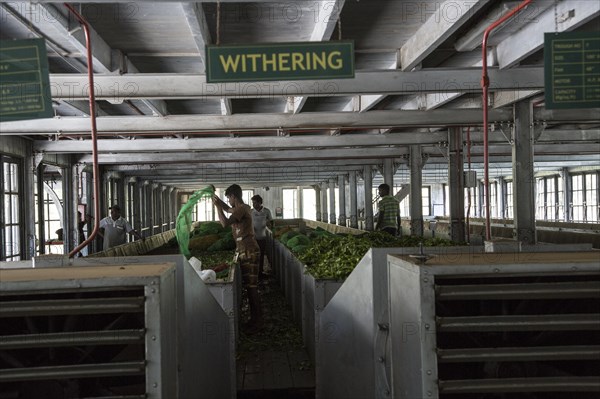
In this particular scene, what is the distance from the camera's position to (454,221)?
10922mm

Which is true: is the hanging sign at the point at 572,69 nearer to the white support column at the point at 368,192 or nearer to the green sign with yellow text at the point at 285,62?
the green sign with yellow text at the point at 285,62

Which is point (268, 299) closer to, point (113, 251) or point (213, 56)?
point (113, 251)

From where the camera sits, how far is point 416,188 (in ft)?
44.7

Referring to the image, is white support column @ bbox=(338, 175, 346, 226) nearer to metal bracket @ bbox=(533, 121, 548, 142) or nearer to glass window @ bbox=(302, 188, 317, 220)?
glass window @ bbox=(302, 188, 317, 220)

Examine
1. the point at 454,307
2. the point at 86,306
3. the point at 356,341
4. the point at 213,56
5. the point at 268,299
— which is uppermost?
the point at 213,56

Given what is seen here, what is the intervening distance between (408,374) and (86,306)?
1.53 meters

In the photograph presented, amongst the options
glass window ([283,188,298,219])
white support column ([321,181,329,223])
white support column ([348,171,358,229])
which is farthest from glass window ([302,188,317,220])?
white support column ([348,171,358,229])

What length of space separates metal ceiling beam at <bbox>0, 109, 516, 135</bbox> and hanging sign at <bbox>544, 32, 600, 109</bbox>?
445 centimetres

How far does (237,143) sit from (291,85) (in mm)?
4907

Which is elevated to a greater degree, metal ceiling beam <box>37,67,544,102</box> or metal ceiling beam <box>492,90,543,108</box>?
metal ceiling beam <box>492,90,543,108</box>

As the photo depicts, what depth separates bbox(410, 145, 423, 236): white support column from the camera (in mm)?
13531

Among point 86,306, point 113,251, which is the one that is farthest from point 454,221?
point 86,306

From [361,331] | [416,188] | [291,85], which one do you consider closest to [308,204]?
[416,188]

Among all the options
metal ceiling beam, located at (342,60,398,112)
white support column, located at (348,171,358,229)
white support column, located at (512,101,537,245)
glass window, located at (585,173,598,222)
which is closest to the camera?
white support column, located at (512,101,537,245)
